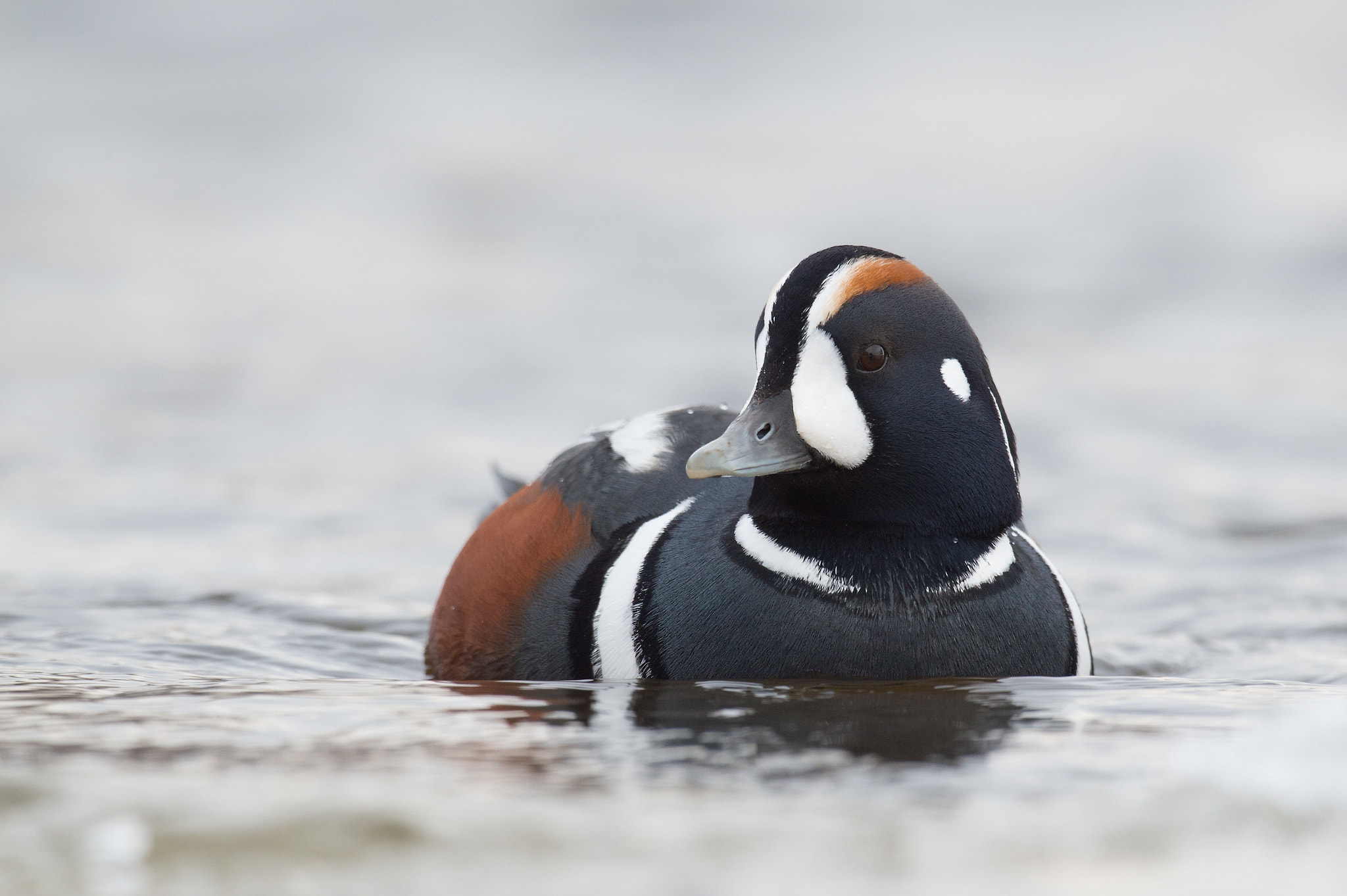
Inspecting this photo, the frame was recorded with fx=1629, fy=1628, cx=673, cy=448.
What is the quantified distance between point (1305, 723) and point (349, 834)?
1.81 metres

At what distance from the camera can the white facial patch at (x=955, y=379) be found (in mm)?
4172

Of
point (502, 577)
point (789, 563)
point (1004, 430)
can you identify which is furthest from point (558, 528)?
point (1004, 430)

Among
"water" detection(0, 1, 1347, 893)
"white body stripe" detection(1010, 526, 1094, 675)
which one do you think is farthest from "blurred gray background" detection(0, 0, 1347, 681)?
"white body stripe" detection(1010, 526, 1094, 675)

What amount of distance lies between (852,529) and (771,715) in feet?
2.52

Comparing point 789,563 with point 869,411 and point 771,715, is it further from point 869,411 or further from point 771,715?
point 771,715

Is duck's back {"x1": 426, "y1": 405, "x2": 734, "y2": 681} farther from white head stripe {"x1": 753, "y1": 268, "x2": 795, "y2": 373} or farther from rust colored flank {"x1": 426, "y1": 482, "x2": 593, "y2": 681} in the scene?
white head stripe {"x1": 753, "y1": 268, "x2": 795, "y2": 373}

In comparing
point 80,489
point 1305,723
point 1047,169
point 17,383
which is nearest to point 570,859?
point 1305,723

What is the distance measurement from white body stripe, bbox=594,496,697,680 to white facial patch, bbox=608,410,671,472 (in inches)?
13.0

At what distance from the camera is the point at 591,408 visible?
1023 cm

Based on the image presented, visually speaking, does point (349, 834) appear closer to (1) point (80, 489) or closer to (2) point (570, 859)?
(2) point (570, 859)

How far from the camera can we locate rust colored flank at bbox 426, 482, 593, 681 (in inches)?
188

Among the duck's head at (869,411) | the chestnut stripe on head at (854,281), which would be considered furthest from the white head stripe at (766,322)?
the chestnut stripe on head at (854,281)

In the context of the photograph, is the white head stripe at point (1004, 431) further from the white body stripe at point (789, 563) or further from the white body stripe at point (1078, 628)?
the white body stripe at point (789, 563)

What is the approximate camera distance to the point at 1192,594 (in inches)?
286
